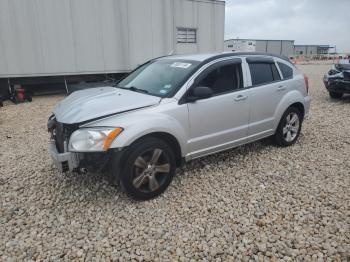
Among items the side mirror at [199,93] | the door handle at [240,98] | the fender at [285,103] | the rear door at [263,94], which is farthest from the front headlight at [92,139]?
the fender at [285,103]

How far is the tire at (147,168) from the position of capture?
313 centimetres

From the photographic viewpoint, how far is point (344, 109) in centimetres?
A: 816

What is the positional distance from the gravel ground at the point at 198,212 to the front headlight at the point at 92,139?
0.77 meters

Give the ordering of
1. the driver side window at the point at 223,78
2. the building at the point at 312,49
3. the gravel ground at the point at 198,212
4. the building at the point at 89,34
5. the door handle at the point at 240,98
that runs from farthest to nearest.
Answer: the building at the point at 312,49
the building at the point at 89,34
the door handle at the point at 240,98
the driver side window at the point at 223,78
the gravel ground at the point at 198,212

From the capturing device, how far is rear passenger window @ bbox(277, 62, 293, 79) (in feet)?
16.2

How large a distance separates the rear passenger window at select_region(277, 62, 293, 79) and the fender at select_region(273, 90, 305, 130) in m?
0.30

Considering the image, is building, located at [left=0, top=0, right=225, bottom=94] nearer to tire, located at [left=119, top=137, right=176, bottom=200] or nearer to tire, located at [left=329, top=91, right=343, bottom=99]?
tire, located at [left=329, top=91, right=343, bottom=99]

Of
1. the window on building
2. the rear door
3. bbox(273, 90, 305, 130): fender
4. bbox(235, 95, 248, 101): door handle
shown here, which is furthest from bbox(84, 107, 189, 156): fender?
the window on building

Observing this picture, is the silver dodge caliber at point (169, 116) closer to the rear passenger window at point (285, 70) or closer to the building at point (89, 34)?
the rear passenger window at point (285, 70)

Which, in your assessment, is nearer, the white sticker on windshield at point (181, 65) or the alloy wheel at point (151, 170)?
the alloy wheel at point (151, 170)

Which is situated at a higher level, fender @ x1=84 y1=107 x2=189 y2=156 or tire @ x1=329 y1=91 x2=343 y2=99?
fender @ x1=84 y1=107 x2=189 y2=156

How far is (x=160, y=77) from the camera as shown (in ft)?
13.3

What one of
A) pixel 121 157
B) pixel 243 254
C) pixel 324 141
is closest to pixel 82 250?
pixel 121 157

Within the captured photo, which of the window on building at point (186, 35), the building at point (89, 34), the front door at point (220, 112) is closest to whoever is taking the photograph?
the front door at point (220, 112)
